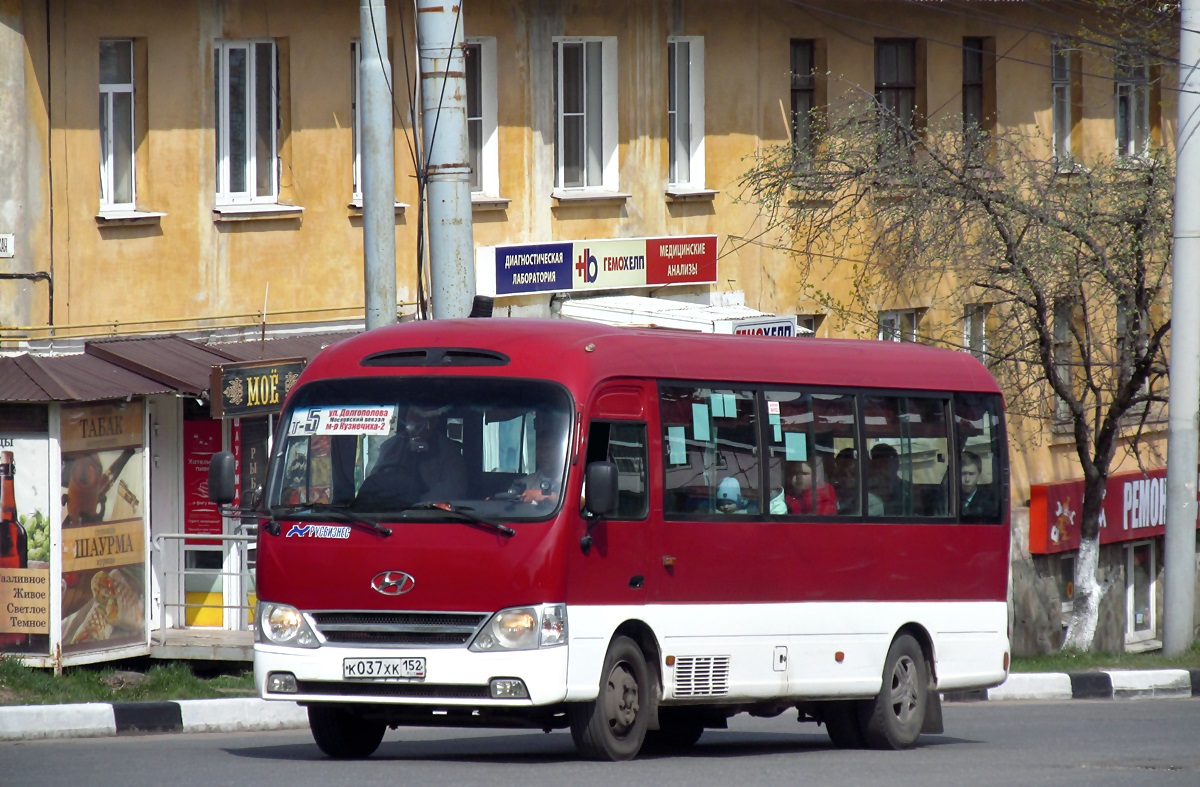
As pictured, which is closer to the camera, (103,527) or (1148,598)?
(103,527)

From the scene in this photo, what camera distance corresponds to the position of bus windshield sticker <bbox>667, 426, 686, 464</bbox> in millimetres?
11469

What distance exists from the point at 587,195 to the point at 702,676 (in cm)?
1159

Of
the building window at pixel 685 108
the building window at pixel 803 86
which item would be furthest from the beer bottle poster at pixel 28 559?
the building window at pixel 803 86

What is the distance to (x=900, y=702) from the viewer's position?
1312cm

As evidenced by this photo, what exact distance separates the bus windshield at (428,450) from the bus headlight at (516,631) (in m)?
0.50

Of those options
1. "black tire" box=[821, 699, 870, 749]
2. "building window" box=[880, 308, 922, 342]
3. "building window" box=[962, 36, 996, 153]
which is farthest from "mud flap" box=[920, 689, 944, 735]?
"building window" box=[962, 36, 996, 153]

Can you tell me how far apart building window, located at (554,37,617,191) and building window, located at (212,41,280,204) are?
12.0ft

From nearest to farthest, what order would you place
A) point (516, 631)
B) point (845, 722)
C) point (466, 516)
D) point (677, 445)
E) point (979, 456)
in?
1. point (516, 631)
2. point (466, 516)
3. point (677, 445)
4. point (845, 722)
5. point (979, 456)

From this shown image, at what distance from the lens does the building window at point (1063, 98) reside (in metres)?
27.3

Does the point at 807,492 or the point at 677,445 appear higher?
the point at 677,445

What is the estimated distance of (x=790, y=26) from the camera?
24156 mm

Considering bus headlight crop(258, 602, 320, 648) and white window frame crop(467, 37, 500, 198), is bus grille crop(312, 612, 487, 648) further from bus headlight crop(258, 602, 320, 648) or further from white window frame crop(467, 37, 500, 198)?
white window frame crop(467, 37, 500, 198)

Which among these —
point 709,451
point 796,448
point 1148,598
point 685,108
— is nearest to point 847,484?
point 796,448

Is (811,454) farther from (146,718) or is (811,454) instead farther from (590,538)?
(146,718)
